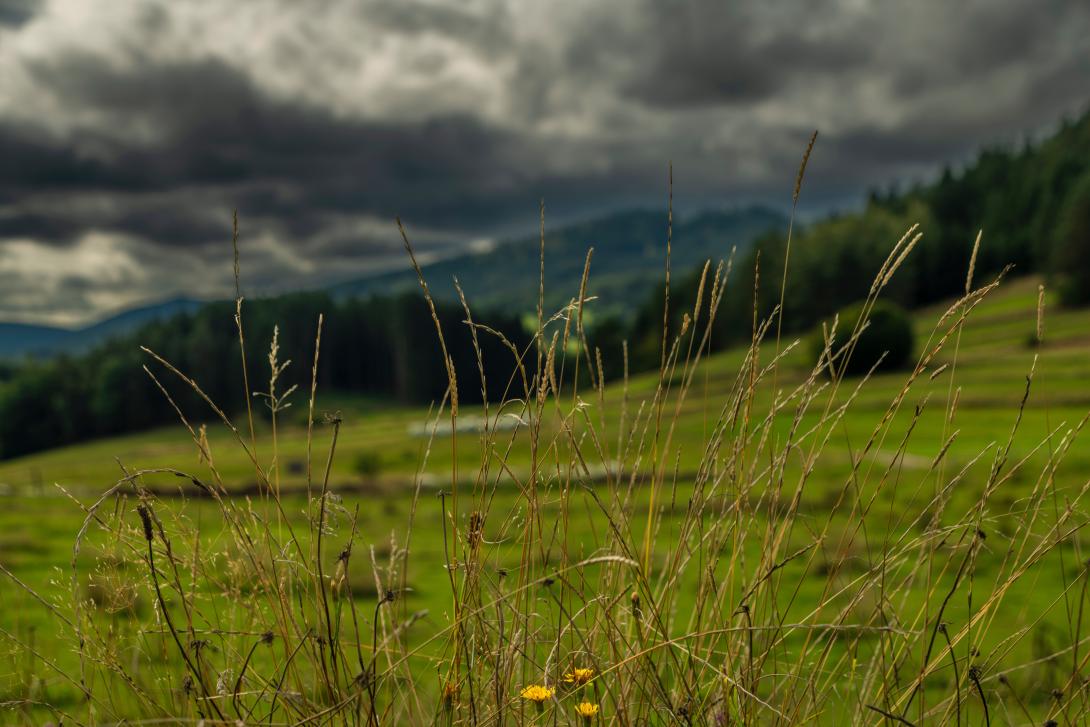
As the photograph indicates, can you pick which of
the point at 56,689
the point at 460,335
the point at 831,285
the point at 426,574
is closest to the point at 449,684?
the point at 56,689

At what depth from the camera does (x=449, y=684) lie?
5.37 feet

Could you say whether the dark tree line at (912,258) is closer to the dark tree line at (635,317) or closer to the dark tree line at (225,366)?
the dark tree line at (635,317)

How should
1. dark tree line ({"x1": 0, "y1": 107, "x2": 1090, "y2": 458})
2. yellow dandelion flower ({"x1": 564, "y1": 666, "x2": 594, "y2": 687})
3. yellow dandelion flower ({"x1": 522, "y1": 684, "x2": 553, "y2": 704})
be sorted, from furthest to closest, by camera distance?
1. dark tree line ({"x1": 0, "y1": 107, "x2": 1090, "y2": 458})
2. yellow dandelion flower ({"x1": 564, "y1": 666, "x2": 594, "y2": 687})
3. yellow dandelion flower ({"x1": 522, "y1": 684, "x2": 553, "y2": 704})

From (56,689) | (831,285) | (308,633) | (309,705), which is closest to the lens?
(308,633)

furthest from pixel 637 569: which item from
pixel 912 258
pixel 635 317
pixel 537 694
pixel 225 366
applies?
pixel 225 366

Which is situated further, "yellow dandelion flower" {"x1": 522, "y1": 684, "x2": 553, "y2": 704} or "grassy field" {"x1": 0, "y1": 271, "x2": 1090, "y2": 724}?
"grassy field" {"x1": 0, "y1": 271, "x2": 1090, "y2": 724}

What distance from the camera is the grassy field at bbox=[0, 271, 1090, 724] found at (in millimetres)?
1639

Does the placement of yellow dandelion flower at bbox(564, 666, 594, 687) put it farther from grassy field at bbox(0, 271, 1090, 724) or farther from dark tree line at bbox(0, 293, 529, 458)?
dark tree line at bbox(0, 293, 529, 458)

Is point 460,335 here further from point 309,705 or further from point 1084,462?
point 309,705

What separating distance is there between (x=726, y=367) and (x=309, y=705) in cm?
5639

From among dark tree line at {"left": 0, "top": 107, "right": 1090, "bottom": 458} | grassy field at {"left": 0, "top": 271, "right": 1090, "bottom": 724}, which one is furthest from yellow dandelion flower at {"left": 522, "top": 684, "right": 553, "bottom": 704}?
dark tree line at {"left": 0, "top": 107, "right": 1090, "bottom": 458}

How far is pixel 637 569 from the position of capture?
117 centimetres

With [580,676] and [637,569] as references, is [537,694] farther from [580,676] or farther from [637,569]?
[637,569]

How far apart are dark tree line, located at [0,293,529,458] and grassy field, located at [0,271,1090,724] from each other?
154 feet
